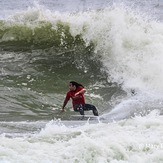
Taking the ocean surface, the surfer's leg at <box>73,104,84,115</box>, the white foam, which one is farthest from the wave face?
the white foam

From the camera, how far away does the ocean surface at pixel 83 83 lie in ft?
23.6

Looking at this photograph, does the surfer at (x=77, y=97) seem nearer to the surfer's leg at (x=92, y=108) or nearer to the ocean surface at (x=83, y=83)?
the surfer's leg at (x=92, y=108)

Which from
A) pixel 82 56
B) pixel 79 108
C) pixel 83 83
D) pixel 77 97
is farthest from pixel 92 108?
pixel 82 56

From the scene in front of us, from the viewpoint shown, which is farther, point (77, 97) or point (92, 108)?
point (77, 97)

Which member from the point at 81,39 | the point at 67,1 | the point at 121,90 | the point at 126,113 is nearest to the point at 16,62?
the point at 81,39

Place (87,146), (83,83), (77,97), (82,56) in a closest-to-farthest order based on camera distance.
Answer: (87,146) → (77,97) → (83,83) → (82,56)

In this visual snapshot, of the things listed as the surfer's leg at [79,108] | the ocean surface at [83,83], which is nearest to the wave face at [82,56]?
the ocean surface at [83,83]

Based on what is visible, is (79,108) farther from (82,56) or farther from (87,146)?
(82,56)

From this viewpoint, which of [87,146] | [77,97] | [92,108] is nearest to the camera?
[87,146]

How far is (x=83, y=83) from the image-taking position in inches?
576

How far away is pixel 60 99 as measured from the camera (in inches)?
511

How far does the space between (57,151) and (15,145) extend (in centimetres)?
69

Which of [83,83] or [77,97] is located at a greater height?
[83,83]

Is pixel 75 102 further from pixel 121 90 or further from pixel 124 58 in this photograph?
pixel 124 58
